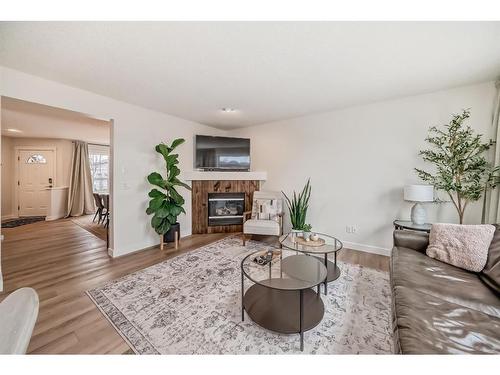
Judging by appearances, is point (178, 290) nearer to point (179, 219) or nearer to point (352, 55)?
point (179, 219)

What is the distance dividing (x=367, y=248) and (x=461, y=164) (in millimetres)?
1665

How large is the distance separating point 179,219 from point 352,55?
12.3ft

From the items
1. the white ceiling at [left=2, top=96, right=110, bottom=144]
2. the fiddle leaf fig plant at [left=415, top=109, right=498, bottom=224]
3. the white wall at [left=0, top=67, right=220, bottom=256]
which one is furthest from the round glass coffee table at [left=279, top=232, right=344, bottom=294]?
the white ceiling at [left=2, top=96, right=110, bottom=144]

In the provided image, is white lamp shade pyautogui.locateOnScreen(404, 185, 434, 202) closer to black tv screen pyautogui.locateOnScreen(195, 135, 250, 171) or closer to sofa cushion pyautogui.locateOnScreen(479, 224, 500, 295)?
sofa cushion pyautogui.locateOnScreen(479, 224, 500, 295)

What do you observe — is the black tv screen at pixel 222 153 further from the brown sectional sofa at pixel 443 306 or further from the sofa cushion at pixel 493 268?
the sofa cushion at pixel 493 268

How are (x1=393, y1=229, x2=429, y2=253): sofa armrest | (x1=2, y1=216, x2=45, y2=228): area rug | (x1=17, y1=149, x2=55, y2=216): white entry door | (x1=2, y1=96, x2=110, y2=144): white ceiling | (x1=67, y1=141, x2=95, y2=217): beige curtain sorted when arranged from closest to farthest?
(x1=393, y1=229, x2=429, y2=253): sofa armrest < (x1=2, y1=96, x2=110, y2=144): white ceiling < (x1=2, y1=216, x2=45, y2=228): area rug < (x1=17, y1=149, x2=55, y2=216): white entry door < (x1=67, y1=141, x2=95, y2=217): beige curtain

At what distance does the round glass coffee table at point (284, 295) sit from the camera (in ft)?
5.21

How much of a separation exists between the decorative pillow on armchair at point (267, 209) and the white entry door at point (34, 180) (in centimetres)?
604

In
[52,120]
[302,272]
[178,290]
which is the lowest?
[178,290]

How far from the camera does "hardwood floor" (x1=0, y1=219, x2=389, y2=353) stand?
5.04ft

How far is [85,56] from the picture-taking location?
193 centimetres

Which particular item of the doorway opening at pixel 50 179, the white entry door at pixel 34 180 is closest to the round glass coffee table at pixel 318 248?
the doorway opening at pixel 50 179

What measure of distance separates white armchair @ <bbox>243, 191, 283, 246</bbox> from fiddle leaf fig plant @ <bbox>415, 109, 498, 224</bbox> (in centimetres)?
221
